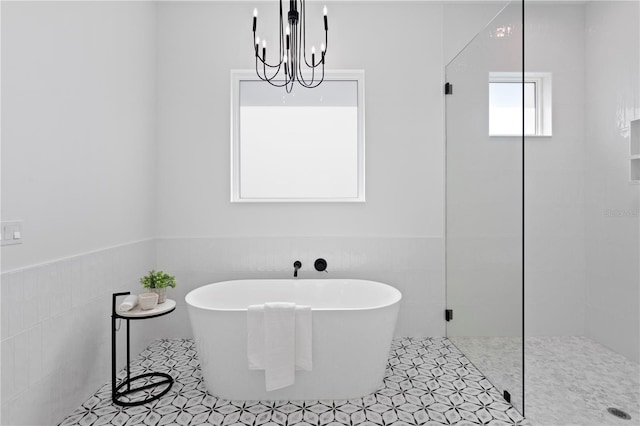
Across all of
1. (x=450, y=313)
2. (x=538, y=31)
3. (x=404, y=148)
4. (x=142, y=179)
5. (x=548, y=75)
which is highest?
(x=538, y=31)

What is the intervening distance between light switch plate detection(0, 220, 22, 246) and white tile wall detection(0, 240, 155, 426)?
0.49 ft

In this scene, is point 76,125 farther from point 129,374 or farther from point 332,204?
point 332,204

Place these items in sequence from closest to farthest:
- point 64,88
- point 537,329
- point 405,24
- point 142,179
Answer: point 64,88, point 537,329, point 142,179, point 405,24

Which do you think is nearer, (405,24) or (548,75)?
(548,75)

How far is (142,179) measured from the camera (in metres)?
2.84

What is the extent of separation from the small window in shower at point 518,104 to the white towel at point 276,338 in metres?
1.63

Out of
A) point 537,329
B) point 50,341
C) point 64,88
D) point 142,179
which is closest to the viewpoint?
point 50,341

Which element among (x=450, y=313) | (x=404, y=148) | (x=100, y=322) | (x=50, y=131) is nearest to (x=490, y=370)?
(x=450, y=313)

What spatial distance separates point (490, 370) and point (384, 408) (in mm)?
805

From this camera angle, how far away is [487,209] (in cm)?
235

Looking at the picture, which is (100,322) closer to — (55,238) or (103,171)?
(55,238)

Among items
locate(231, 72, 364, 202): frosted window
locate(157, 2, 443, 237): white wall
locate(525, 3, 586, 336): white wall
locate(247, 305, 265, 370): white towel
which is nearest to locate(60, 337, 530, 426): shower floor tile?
locate(247, 305, 265, 370): white towel

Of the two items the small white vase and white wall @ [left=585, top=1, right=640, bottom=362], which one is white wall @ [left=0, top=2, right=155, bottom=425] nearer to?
the small white vase

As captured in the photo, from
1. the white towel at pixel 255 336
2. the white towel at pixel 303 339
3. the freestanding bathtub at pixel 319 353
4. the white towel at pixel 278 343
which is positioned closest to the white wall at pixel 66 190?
the freestanding bathtub at pixel 319 353
